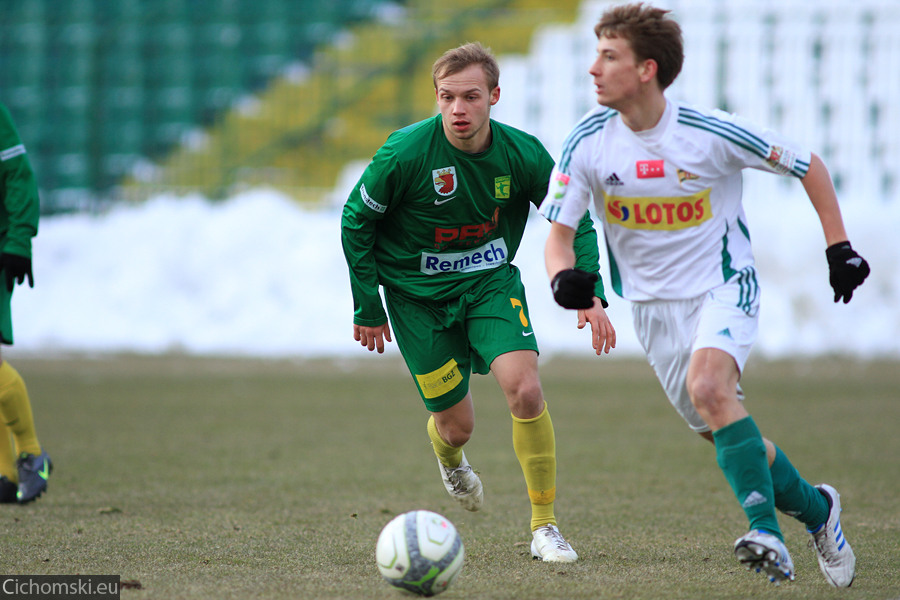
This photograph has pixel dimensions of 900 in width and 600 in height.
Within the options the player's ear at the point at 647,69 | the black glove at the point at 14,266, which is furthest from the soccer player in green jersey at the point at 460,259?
the black glove at the point at 14,266

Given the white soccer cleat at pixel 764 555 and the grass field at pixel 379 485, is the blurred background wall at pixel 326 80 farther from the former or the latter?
the white soccer cleat at pixel 764 555

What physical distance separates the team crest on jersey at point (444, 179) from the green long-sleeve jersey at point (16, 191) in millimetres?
2340

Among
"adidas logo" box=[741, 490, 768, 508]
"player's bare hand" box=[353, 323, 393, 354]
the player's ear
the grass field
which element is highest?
the player's ear

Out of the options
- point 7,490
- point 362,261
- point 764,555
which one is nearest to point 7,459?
point 7,490

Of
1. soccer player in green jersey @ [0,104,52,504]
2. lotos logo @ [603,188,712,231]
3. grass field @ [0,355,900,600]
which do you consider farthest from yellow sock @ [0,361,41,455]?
lotos logo @ [603,188,712,231]

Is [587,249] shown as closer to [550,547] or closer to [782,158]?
[782,158]

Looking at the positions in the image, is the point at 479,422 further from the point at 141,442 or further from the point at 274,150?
the point at 274,150

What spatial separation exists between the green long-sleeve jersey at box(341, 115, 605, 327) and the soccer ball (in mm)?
1388

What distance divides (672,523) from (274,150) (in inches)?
562

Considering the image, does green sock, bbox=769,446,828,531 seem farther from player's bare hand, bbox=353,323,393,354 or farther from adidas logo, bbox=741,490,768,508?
player's bare hand, bbox=353,323,393,354

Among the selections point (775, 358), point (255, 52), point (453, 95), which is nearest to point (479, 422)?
point (453, 95)

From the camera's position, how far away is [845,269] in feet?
12.5

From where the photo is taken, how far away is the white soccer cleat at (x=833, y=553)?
3939 millimetres

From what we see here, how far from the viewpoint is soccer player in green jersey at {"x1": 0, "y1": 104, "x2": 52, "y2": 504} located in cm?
567
